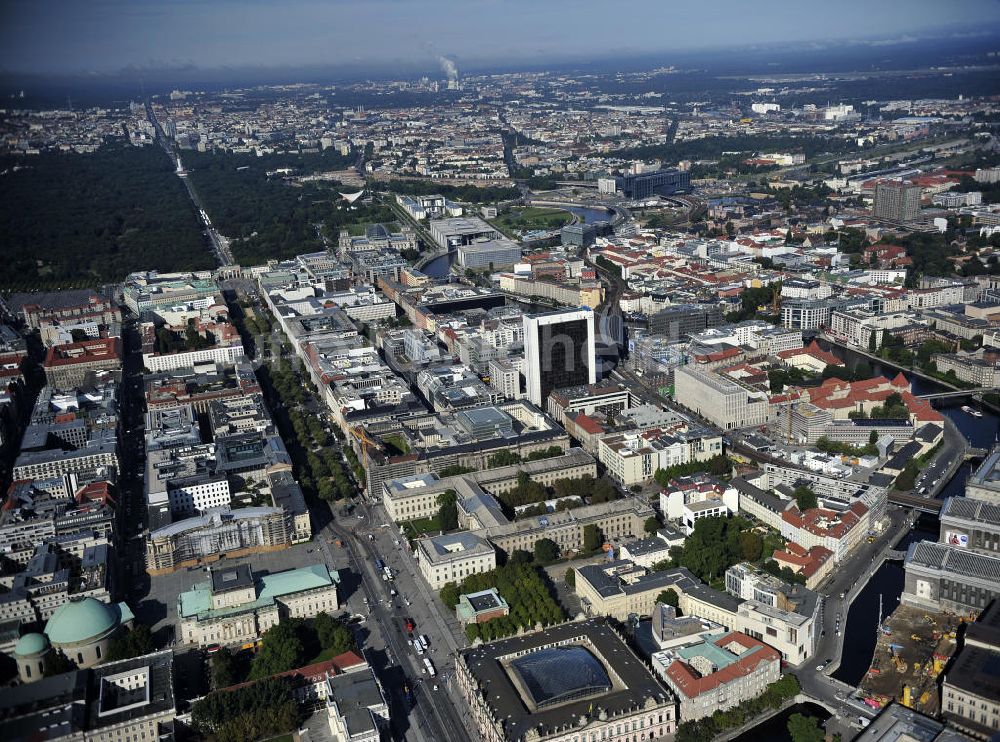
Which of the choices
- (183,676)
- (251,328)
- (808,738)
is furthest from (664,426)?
(251,328)

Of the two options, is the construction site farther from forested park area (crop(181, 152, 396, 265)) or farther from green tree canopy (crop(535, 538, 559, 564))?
forested park area (crop(181, 152, 396, 265))

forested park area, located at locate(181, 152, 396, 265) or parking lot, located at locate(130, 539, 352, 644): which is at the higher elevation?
forested park area, located at locate(181, 152, 396, 265)

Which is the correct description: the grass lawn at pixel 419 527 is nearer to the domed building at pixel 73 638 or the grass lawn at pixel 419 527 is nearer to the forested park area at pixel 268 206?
the domed building at pixel 73 638

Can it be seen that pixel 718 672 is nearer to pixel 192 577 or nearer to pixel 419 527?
pixel 419 527

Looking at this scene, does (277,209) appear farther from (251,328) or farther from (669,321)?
(669,321)

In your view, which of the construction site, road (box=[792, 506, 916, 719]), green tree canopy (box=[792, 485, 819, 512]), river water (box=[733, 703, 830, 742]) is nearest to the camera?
river water (box=[733, 703, 830, 742])

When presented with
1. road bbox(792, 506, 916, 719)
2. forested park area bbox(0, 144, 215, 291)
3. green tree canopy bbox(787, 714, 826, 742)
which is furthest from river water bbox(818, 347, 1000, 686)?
forested park area bbox(0, 144, 215, 291)
